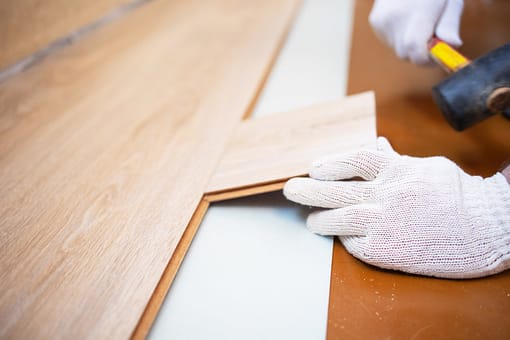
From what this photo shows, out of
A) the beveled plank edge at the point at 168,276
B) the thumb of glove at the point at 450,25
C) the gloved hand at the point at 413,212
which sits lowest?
the beveled plank edge at the point at 168,276

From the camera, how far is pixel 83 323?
62 centimetres

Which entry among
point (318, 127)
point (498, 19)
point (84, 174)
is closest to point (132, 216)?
point (84, 174)

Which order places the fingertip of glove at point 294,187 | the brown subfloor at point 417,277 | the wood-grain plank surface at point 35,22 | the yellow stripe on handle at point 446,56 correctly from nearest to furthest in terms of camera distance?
the brown subfloor at point 417,277, the fingertip of glove at point 294,187, the yellow stripe on handle at point 446,56, the wood-grain plank surface at point 35,22

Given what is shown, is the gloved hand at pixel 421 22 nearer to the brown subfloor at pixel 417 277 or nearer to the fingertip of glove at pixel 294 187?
the brown subfloor at pixel 417 277

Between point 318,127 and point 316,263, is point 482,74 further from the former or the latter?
point 316,263

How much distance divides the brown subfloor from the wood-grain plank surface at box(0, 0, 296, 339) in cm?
36

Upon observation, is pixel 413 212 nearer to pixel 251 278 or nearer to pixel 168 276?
pixel 251 278

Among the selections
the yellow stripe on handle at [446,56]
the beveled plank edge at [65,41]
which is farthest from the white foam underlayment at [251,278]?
the beveled plank edge at [65,41]

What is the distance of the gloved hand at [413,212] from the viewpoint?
0.68m

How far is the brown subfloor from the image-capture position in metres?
0.62

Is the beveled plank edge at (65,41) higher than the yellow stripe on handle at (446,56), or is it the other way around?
the beveled plank edge at (65,41)

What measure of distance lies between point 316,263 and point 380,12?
0.82 m

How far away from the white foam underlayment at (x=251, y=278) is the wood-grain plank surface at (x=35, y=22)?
123 centimetres

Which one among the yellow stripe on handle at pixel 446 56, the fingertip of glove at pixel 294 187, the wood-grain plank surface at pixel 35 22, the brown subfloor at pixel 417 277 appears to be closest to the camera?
the brown subfloor at pixel 417 277
